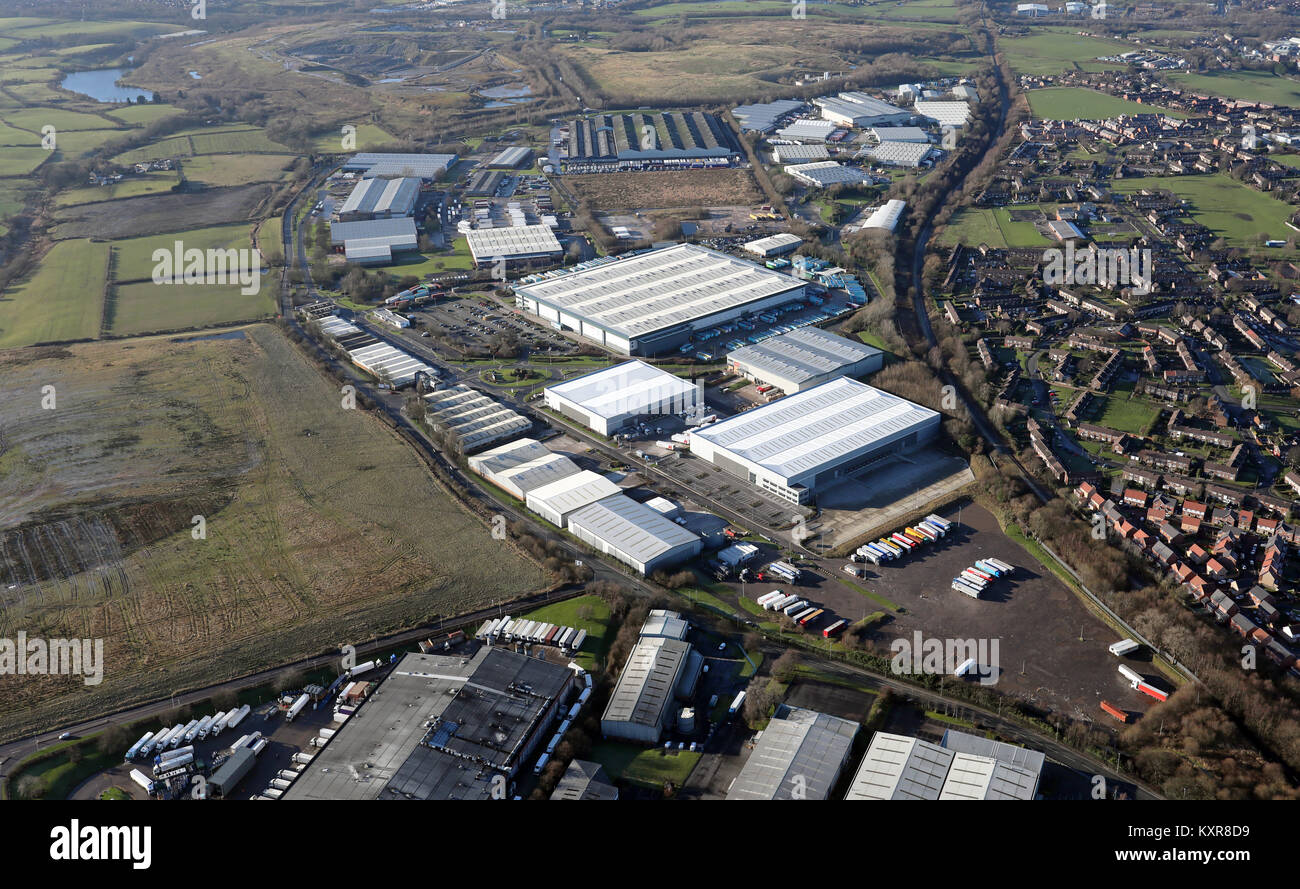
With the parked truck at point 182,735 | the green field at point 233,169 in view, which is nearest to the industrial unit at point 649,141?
the green field at point 233,169

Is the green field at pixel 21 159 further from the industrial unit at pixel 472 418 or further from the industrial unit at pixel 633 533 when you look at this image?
the industrial unit at pixel 633 533

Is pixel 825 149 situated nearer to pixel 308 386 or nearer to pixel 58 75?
pixel 308 386

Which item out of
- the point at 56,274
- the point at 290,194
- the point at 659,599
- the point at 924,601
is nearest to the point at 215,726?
the point at 659,599

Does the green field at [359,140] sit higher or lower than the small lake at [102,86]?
lower

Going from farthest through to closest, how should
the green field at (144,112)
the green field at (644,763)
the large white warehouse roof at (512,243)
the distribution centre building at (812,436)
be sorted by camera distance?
the green field at (144,112) → the large white warehouse roof at (512,243) → the distribution centre building at (812,436) → the green field at (644,763)

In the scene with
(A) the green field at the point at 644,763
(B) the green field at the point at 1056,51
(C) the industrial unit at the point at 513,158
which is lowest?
(A) the green field at the point at 644,763

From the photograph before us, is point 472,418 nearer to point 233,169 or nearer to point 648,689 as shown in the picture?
point 648,689

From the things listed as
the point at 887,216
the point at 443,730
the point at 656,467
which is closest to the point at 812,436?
the point at 656,467
